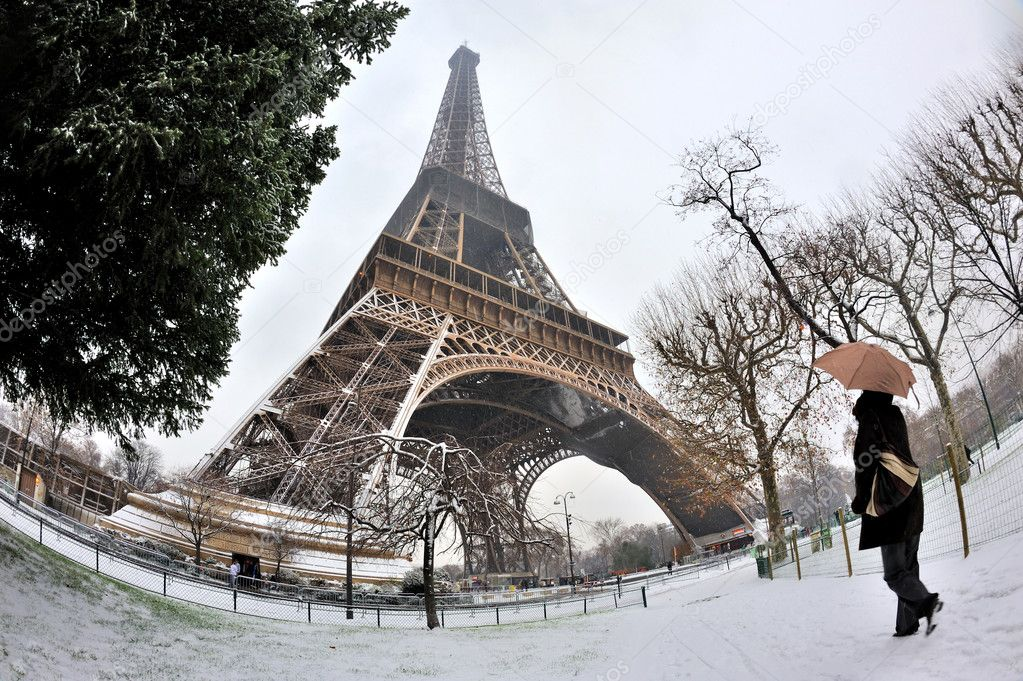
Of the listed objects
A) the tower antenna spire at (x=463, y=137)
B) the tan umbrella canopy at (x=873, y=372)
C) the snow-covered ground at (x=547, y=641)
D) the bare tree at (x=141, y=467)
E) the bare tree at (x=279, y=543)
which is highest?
the tower antenna spire at (x=463, y=137)

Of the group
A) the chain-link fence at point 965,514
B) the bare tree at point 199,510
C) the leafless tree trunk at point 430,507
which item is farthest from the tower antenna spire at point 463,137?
the chain-link fence at point 965,514

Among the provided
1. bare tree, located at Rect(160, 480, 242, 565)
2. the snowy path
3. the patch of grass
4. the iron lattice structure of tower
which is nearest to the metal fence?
the patch of grass

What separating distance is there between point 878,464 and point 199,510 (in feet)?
63.5

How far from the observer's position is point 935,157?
1177 centimetres

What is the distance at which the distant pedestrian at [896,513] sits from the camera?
159 inches

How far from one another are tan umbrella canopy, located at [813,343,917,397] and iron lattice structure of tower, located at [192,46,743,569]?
10.6m

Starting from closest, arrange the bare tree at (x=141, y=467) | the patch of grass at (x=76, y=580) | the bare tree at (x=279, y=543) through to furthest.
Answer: the patch of grass at (x=76, y=580), the bare tree at (x=279, y=543), the bare tree at (x=141, y=467)

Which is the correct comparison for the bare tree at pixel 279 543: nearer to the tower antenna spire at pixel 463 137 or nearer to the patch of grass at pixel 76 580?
the patch of grass at pixel 76 580

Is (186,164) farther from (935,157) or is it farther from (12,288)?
(935,157)

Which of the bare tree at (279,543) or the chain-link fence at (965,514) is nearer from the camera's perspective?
the chain-link fence at (965,514)

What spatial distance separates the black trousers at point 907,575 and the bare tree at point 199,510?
17872mm

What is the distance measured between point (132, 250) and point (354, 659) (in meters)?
5.52

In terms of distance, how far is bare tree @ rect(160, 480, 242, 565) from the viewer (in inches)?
721

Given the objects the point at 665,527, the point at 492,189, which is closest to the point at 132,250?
the point at 492,189
